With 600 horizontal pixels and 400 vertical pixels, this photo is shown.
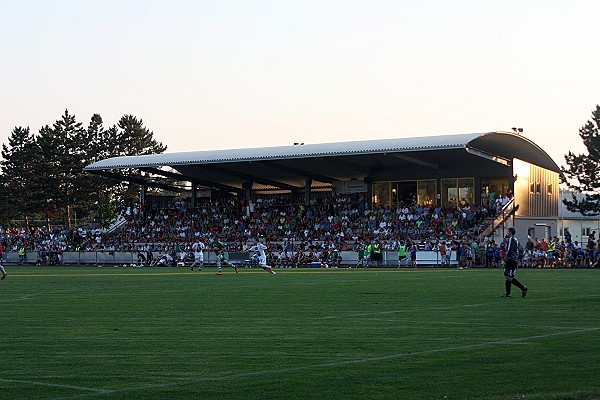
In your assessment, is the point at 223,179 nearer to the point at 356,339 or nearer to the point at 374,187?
the point at 374,187

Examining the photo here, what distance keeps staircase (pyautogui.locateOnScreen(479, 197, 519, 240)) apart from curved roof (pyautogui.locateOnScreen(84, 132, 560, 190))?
10.3 feet

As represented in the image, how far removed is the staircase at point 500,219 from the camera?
210 feet

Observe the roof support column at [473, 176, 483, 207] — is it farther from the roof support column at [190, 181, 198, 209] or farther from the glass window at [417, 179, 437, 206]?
the roof support column at [190, 181, 198, 209]

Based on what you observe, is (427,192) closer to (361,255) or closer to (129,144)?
(361,255)

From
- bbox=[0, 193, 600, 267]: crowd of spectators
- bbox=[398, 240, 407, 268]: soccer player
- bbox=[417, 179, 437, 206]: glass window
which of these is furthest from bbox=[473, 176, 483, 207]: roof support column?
bbox=[398, 240, 407, 268]: soccer player

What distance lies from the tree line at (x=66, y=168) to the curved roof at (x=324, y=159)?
97.4ft

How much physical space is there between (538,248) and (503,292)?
31.6 meters

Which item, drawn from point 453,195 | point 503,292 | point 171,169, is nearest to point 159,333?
point 503,292

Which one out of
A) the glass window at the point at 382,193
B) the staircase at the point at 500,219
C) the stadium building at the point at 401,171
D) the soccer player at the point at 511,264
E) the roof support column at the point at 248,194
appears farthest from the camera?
the roof support column at the point at 248,194

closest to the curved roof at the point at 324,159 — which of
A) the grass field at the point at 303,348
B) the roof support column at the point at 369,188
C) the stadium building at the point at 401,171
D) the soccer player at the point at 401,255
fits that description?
the stadium building at the point at 401,171

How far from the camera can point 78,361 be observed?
42.5 feet

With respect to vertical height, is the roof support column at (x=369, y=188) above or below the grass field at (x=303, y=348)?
above

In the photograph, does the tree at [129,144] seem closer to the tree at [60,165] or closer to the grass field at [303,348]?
the tree at [60,165]

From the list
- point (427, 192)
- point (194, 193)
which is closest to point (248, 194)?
point (194, 193)
